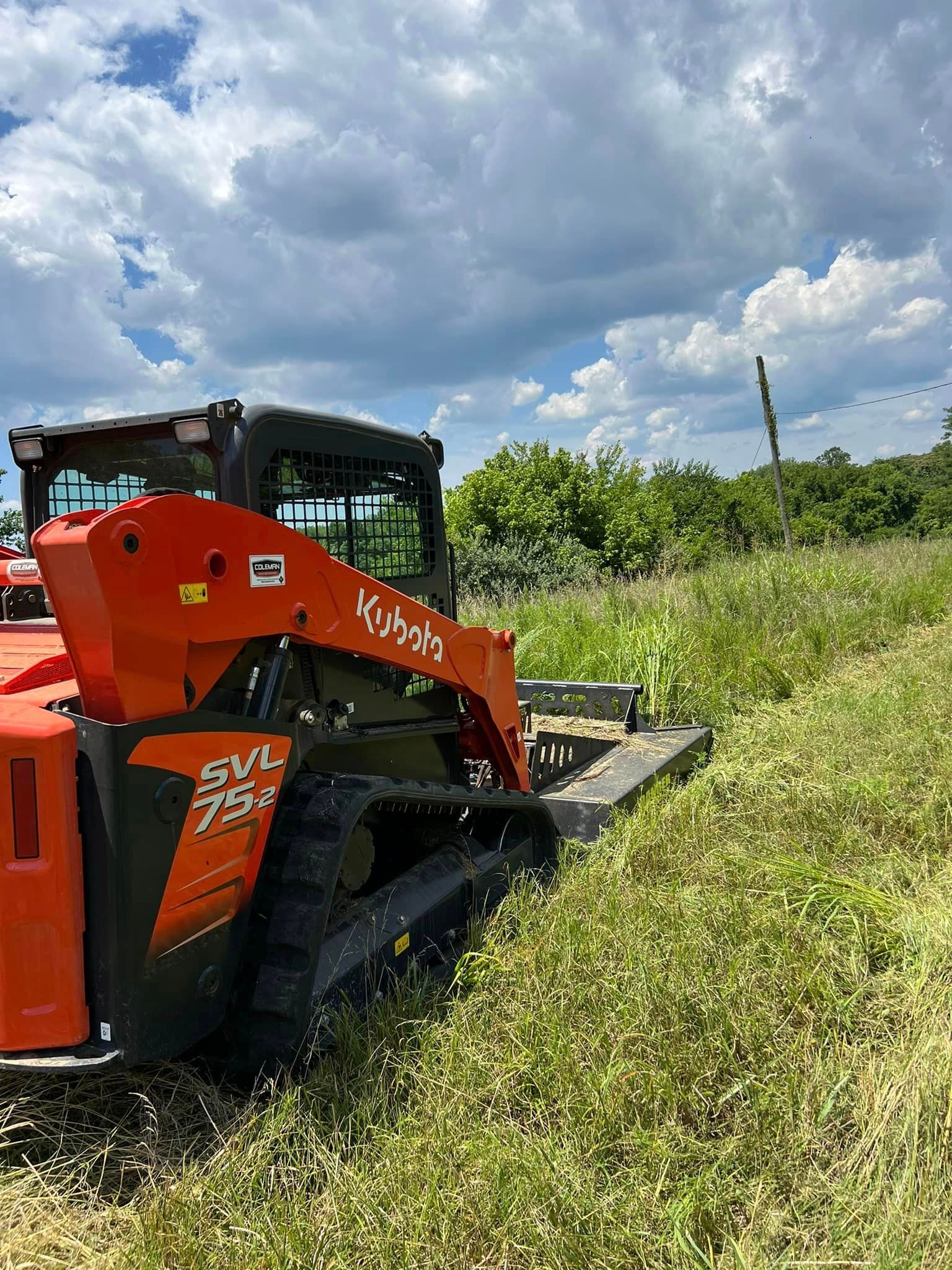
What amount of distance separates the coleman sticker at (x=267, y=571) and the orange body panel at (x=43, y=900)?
0.65 m

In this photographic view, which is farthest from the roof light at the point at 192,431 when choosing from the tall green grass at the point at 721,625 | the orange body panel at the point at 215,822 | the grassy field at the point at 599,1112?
the tall green grass at the point at 721,625

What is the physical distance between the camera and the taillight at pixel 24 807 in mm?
2078

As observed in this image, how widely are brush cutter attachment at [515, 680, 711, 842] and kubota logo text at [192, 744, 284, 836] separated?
220 cm

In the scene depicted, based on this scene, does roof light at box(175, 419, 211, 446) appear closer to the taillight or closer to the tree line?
the taillight

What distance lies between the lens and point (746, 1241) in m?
1.98

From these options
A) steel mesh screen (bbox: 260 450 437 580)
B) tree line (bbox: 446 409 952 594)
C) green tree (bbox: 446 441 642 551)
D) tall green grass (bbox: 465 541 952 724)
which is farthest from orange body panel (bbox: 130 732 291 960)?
green tree (bbox: 446 441 642 551)

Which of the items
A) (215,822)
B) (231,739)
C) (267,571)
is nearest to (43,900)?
(215,822)

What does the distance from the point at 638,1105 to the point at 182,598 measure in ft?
5.84

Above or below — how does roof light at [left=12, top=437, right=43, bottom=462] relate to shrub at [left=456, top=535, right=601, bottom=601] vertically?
below

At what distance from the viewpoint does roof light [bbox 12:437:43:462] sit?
11.0ft

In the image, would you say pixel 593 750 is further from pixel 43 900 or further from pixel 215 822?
pixel 43 900

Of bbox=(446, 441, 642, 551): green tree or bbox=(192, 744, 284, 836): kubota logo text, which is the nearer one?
bbox=(192, 744, 284, 836): kubota logo text

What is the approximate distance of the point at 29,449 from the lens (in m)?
3.37

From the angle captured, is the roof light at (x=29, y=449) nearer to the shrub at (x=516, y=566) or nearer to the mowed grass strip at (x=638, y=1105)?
the mowed grass strip at (x=638, y=1105)
